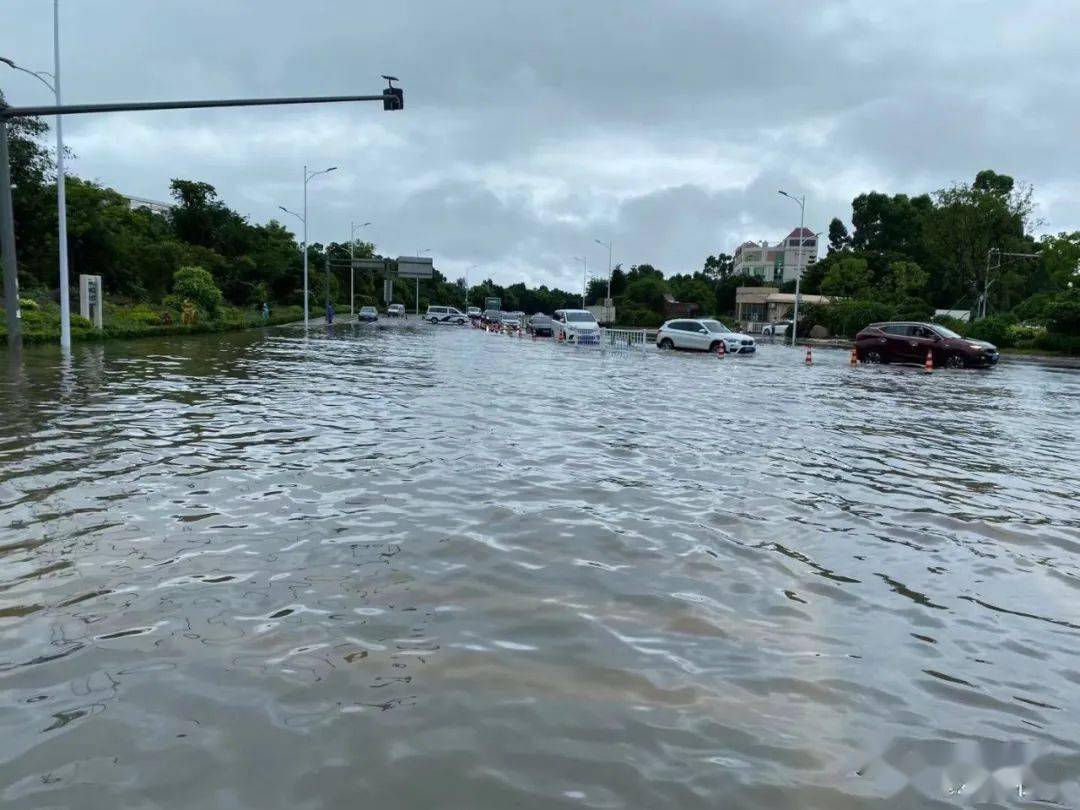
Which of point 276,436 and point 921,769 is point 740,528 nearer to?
point 921,769

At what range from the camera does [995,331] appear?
45938 mm

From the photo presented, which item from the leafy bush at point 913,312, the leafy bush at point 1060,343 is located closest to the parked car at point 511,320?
the leafy bush at point 913,312

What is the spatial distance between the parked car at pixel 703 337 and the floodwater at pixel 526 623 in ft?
83.3

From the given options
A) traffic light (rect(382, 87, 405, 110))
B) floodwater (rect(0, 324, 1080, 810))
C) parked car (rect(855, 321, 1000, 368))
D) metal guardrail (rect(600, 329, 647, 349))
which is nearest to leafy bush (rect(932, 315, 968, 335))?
parked car (rect(855, 321, 1000, 368))

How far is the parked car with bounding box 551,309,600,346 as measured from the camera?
3991 cm

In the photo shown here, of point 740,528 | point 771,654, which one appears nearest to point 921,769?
point 771,654

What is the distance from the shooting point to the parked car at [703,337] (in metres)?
35.3

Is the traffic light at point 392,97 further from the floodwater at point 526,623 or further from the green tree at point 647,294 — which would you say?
the green tree at point 647,294

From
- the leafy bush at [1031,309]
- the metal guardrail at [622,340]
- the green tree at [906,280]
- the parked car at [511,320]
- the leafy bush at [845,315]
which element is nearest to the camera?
the metal guardrail at [622,340]

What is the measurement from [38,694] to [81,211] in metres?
50.5

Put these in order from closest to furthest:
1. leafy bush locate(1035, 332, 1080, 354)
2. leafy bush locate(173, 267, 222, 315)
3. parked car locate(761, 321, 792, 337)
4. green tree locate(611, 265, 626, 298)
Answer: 1. leafy bush locate(1035, 332, 1080, 354)
2. leafy bush locate(173, 267, 222, 315)
3. parked car locate(761, 321, 792, 337)
4. green tree locate(611, 265, 626, 298)

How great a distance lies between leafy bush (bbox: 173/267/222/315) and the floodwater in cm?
3656

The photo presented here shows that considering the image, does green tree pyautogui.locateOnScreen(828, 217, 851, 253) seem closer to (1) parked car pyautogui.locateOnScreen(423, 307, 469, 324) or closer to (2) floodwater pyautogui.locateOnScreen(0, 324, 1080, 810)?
(1) parked car pyautogui.locateOnScreen(423, 307, 469, 324)

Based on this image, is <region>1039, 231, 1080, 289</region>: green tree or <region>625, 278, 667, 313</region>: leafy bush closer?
<region>1039, 231, 1080, 289</region>: green tree
